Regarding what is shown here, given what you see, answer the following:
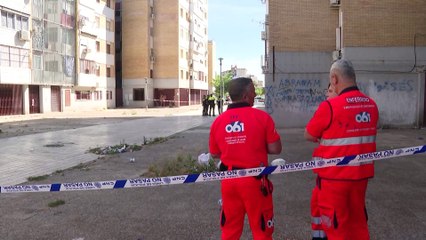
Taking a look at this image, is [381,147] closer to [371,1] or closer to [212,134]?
[371,1]

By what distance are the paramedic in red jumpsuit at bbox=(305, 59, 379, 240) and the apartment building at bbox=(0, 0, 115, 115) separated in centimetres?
3518

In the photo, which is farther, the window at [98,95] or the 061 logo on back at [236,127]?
the window at [98,95]

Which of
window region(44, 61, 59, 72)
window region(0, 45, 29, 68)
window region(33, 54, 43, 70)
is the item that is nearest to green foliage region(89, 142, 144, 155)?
window region(0, 45, 29, 68)

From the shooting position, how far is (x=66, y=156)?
11969mm

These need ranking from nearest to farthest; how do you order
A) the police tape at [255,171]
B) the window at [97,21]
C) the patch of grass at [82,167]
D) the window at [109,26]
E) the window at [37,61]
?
the police tape at [255,171], the patch of grass at [82,167], the window at [37,61], the window at [97,21], the window at [109,26]

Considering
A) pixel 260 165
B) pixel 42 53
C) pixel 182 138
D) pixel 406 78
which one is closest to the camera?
pixel 260 165

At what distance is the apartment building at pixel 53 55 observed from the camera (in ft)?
119

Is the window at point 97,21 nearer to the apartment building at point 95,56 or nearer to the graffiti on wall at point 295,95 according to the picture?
the apartment building at point 95,56

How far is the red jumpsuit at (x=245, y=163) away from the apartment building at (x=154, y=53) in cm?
5597

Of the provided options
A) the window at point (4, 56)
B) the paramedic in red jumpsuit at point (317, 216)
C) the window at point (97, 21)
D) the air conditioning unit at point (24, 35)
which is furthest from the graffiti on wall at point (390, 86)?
the window at point (97, 21)

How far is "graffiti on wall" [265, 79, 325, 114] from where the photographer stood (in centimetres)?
1870

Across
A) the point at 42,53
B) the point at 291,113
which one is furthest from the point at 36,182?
the point at 42,53

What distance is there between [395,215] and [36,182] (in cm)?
612

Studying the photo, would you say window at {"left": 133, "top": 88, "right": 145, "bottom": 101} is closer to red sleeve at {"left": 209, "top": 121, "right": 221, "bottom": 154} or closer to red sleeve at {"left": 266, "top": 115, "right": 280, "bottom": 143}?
red sleeve at {"left": 209, "top": 121, "right": 221, "bottom": 154}
